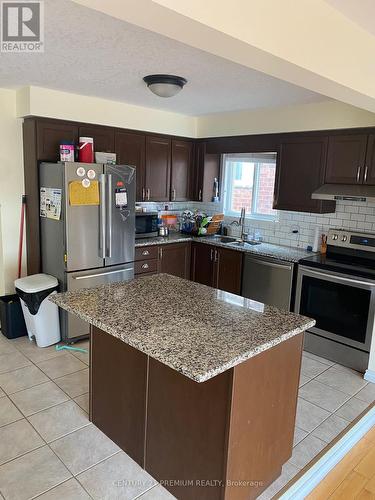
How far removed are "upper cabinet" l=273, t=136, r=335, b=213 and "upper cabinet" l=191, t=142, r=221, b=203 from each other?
1.14 meters

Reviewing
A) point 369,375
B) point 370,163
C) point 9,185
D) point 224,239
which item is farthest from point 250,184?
point 9,185

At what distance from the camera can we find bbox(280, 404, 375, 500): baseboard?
2.14 meters

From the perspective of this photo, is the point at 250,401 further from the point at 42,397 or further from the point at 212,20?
the point at 42,397

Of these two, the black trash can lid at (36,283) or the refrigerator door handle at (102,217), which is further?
the refrigerator door handle at (102,217)

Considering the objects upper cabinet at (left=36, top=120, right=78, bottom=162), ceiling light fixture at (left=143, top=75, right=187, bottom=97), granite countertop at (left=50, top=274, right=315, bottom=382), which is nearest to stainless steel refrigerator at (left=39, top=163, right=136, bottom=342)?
upper cabinet at (left=36, top=120, right=78, bottom=162)

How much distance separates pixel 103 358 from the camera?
7.84 ft

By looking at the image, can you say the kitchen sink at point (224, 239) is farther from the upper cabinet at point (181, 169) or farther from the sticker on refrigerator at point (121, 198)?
the sticker on refrigerator at point (121, 198)

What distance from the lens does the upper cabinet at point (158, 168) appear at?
15.4 feet

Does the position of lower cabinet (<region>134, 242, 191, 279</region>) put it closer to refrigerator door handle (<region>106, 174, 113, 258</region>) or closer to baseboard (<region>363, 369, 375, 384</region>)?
refrigerator door handle (<region>106, 174, 113, 258</region>)

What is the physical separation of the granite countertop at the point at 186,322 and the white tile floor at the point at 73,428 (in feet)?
3.01

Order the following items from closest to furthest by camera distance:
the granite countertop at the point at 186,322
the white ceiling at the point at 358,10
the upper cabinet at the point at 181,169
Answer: the granite countertop at the point at 186,322 < the white ceiling at the point at 358,10 < the upper cabinet at the point at 181,169

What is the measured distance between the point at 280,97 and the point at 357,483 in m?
3.14

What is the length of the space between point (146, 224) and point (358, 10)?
3305 millimetres

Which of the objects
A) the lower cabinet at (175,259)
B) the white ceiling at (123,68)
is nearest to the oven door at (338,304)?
the lower cabinet at (175,259)
